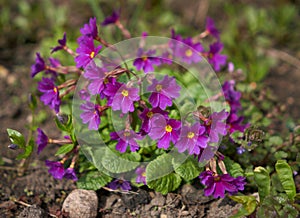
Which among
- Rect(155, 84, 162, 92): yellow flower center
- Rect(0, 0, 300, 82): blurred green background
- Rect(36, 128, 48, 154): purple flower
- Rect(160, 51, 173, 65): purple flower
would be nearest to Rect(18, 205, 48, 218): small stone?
Rect(36, 128, 48, 154): purple flower

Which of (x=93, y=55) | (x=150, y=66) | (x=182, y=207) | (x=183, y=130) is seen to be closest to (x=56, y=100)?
(x=93, y=55)

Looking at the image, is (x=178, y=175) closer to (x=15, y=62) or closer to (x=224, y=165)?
(x=224, y=165)

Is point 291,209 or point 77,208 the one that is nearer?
point 291,209

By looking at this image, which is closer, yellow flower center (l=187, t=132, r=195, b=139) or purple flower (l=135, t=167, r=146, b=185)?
yellow flower center (l=187, t=132, r=195, b=139)

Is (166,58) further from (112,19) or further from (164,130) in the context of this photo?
(164,130)

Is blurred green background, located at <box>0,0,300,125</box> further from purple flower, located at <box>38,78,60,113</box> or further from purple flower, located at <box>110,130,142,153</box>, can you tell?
purple flower, located at <box>110,130,142,153</box>

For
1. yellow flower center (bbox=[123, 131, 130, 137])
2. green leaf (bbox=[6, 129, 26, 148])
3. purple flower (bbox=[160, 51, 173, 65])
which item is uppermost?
purple flower (bbox=[160, 51, 173, 65])

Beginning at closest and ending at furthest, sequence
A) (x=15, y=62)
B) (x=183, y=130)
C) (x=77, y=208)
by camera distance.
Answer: (x=183, y=130) → (x=77, y=208) → (x=15, y=62)
